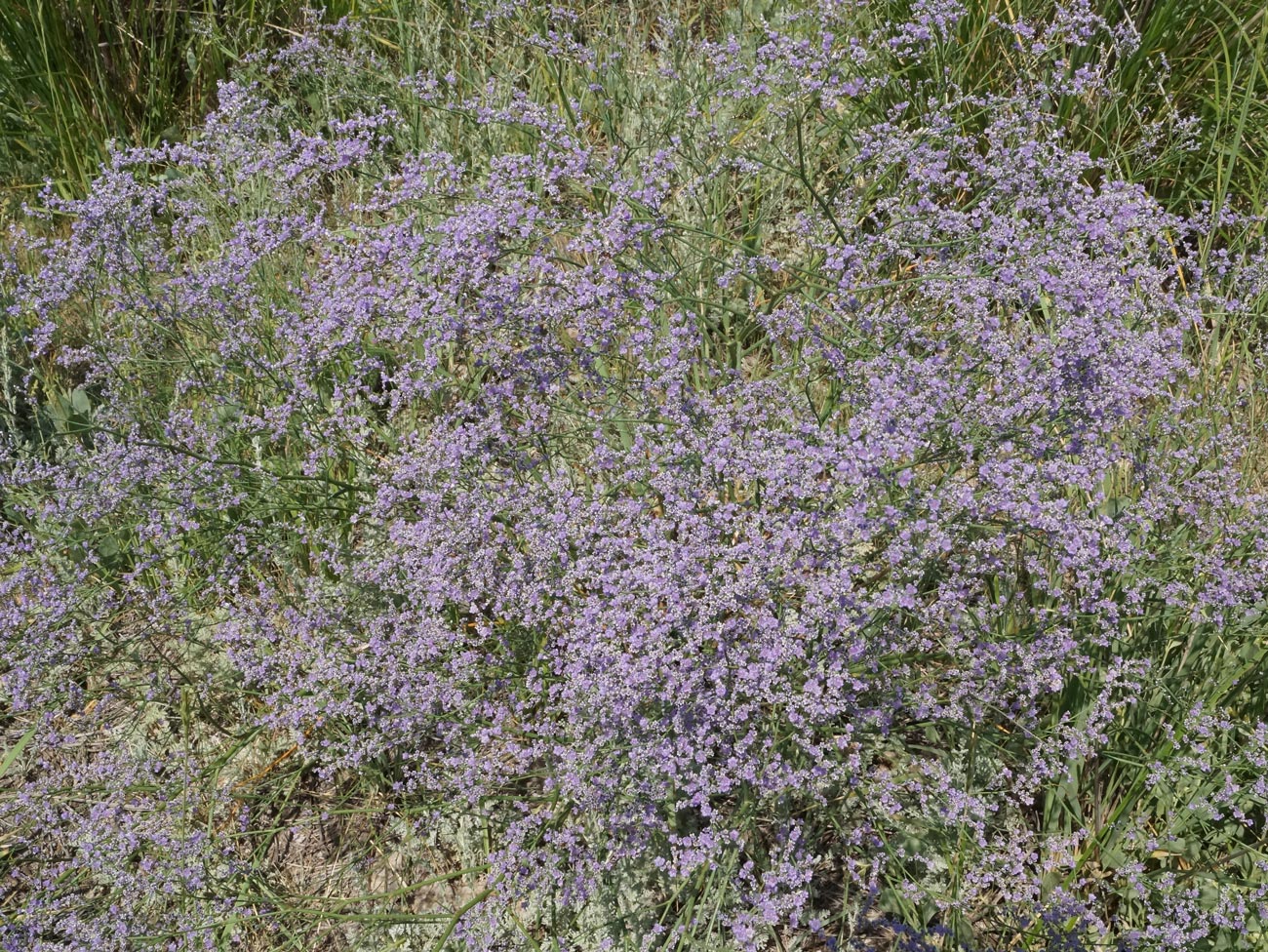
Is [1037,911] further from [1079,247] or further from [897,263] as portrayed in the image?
[897,263]

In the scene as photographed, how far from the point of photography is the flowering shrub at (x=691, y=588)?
285 cm

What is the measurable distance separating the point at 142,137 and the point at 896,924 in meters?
6.00

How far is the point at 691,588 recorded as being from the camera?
275cm

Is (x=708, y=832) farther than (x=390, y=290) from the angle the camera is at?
No

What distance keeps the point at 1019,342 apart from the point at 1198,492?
79 centimetres

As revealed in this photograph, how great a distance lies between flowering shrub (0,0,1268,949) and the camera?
285 cm

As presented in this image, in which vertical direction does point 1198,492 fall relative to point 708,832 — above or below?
above

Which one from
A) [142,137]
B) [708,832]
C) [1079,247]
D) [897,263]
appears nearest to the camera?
[708,832]

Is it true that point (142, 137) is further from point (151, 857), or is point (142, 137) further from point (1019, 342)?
point (1019, 342)

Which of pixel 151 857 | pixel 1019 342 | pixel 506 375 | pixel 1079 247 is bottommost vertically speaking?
pixel 151 857

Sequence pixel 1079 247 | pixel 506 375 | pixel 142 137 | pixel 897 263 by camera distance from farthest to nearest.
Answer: pixel 142 137, pixel 897 263, pixel 506 375, pixel 1079 247

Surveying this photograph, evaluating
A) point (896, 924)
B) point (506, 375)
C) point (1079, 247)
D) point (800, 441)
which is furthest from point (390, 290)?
point (896, 924)

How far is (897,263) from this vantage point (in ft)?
12.7

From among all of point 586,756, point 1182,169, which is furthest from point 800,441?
point 1182,169
